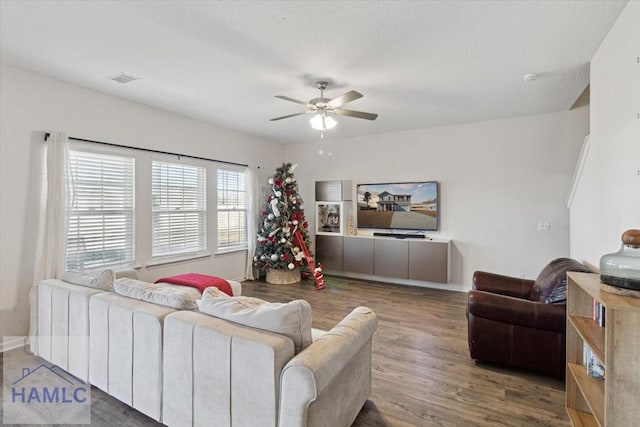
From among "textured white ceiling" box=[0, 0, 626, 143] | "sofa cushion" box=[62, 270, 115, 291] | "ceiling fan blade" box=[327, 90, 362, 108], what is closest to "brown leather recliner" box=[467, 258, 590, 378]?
"textured white ceiling" box=[0, 0, 626, 143]

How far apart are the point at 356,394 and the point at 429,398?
2.22 ft

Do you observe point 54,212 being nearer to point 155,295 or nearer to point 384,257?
point 155,295

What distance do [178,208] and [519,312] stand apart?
4467 millimetres

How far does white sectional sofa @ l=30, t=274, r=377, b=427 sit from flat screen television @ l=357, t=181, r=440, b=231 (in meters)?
3.72

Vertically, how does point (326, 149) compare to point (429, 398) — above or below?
above

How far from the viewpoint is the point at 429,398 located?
7.63 ft

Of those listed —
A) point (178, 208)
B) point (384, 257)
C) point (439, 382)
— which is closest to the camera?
point (439, 382)

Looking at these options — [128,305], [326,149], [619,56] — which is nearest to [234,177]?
[326,149]

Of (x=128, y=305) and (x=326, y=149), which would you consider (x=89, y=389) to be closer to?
(x=128, y=305)

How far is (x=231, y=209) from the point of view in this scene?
18.9 ft

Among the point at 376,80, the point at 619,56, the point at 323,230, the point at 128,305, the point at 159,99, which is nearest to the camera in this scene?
the point at 128,305

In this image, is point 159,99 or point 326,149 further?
point 326,149

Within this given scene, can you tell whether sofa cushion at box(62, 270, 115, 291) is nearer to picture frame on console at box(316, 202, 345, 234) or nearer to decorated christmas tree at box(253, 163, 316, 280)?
decorated christmas tree at box(253, 163, 316, 280)

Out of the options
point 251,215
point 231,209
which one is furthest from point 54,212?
point 251,215
